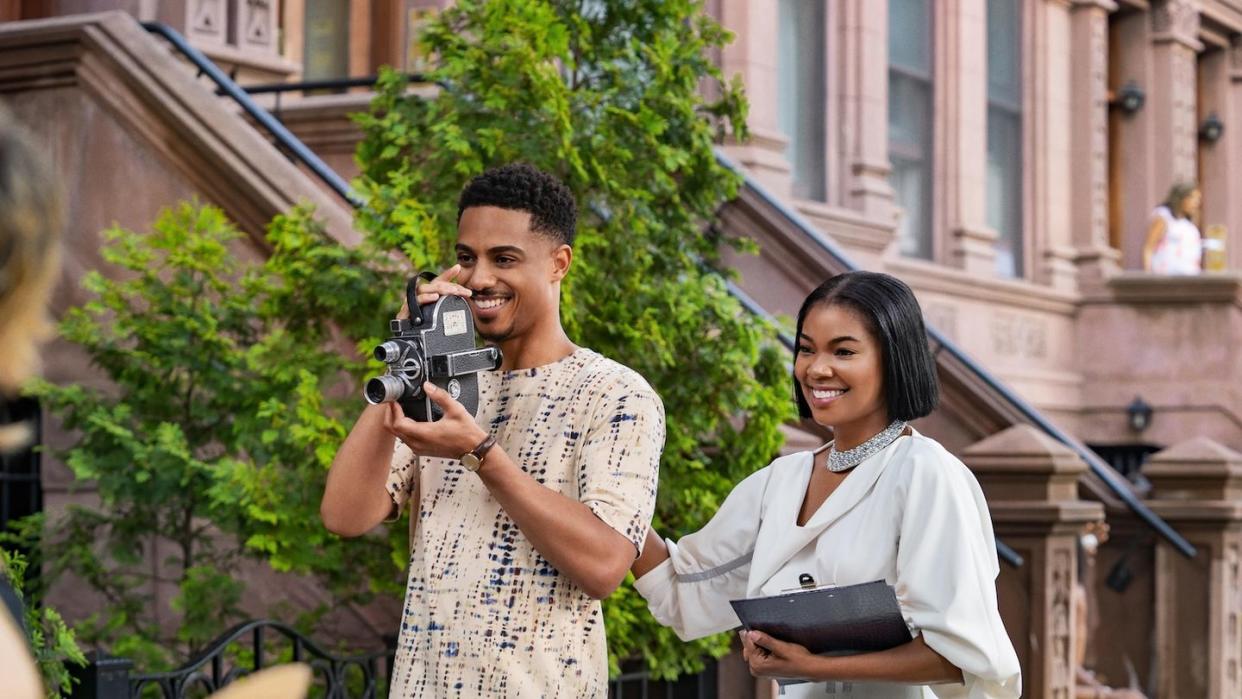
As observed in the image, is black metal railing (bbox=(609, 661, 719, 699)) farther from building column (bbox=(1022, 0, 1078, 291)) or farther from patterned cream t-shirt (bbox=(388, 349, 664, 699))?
building column (bbox=(1022, 0, 1078, 291))

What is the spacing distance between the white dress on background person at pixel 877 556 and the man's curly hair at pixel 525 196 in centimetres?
74

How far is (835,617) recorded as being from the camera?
3320 millimetres

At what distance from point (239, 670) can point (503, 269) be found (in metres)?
2.50

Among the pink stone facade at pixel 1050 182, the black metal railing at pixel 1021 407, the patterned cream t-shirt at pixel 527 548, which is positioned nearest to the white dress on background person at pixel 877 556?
the patterned cream t-shirt at pixel 527 548

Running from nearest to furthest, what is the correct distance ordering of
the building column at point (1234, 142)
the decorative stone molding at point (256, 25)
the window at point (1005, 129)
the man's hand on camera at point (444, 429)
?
the man's hand on camera at point (444, 429) < the decorative stone molding at point (256, 25) < the window at point (1005, 129) < the building column at point (1234, 142)

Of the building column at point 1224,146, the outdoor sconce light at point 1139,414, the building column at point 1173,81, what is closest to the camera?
the outdoor sconce light at point 1139,414

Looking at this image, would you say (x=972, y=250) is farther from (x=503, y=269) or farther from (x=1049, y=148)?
(x=503, y=269)

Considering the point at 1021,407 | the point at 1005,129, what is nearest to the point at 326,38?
the point at 1021,407

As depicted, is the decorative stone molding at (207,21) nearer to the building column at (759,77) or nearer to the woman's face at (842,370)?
the building column at (759,77)

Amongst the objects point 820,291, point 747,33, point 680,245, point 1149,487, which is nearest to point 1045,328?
point 747,33

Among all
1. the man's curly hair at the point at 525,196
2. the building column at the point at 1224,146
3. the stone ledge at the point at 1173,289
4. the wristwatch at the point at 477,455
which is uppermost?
the building column at the point at 1224,146

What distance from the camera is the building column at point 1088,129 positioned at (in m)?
21.1

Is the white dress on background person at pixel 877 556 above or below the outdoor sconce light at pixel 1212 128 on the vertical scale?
below

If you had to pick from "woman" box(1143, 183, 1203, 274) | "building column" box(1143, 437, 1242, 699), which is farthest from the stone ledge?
"building column" box(1143, 437, 1242, 699)
